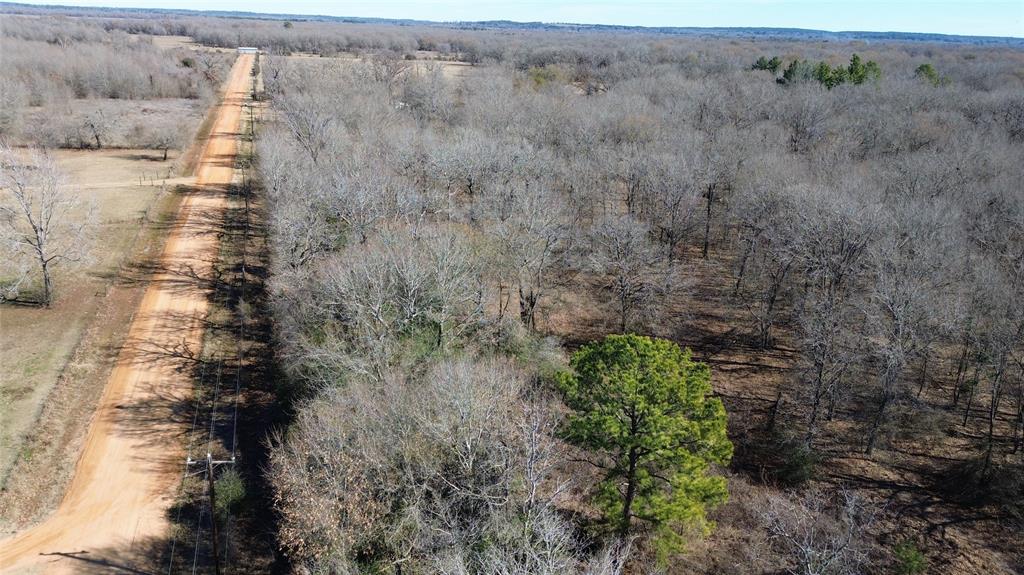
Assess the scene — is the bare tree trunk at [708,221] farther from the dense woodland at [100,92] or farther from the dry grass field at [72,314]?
the dense woodland at [100,92]

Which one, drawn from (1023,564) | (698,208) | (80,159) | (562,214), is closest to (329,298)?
(562,214)

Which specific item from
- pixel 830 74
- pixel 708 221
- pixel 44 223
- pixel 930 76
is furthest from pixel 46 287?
pixel 930 76

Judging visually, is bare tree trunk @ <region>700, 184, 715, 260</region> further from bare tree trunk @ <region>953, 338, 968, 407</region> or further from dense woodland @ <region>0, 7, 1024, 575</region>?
bare tree trunk @ <region>953, 338, 968, 407</region>

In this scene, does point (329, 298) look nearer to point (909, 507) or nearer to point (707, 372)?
point (707, 372)

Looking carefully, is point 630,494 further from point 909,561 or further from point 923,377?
point 923,377

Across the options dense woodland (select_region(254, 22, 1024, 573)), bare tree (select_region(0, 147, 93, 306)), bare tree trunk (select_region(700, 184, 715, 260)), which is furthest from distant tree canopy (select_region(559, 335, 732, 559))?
bare tree (select_region(0, 147, 93, 306))

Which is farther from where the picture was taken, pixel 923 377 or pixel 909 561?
pixel 923 377
